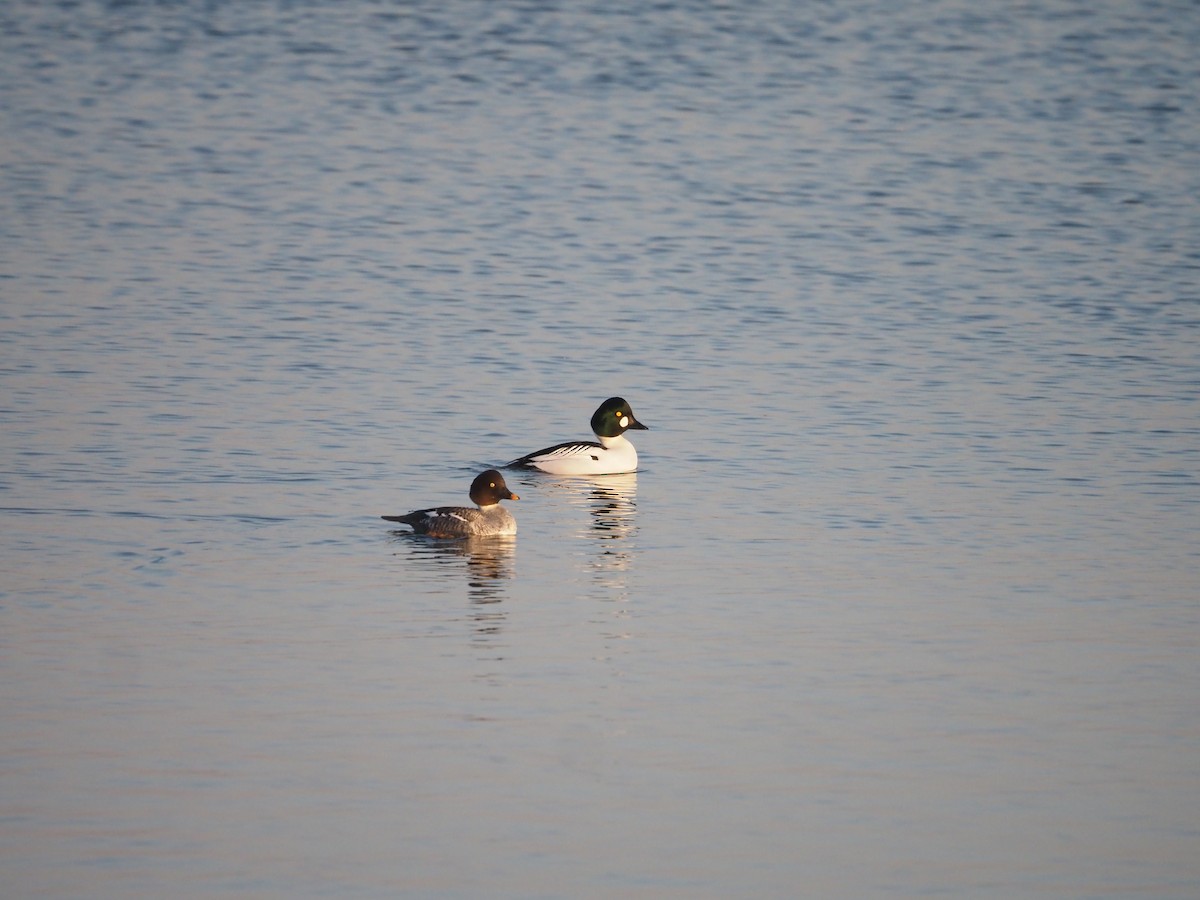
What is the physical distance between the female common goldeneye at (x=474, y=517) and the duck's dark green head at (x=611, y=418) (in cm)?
259

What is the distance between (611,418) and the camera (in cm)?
1648

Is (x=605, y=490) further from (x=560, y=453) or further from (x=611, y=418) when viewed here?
(x=611, y=418)

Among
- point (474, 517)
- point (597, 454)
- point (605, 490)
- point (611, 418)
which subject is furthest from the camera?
point (611, 418)

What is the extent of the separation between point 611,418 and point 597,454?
1.81 feet

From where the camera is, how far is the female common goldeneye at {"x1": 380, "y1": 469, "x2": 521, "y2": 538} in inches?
523

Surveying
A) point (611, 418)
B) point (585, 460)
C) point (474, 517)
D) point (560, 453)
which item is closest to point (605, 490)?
point (585, 460)

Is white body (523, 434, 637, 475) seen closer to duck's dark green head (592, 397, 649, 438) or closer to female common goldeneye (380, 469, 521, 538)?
duck's dark green head (592, 397, 649, 438)


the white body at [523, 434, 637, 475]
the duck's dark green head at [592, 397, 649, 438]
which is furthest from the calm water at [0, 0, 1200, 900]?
the duck's dark green head at [592, 397, 649, 438]

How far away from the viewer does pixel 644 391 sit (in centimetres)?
1862

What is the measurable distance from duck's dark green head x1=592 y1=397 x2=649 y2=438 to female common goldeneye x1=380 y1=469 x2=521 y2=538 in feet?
8.50

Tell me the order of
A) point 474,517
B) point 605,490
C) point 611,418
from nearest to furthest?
point 474,517 → point 605,490 → point 611,418

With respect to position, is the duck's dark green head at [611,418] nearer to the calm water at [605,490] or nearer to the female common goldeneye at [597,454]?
the female common goldeneye at [597,454]

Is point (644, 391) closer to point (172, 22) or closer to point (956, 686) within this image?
point (956, 686)

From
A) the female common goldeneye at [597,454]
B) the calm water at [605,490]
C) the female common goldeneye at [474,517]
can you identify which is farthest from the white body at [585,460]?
the female common goldeneye at [474,517]
